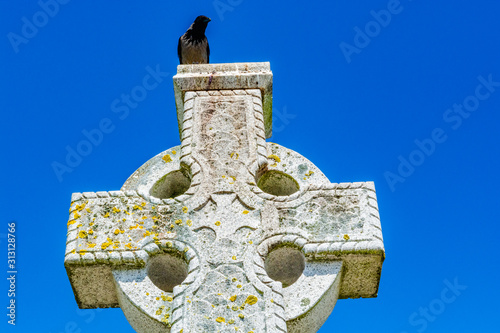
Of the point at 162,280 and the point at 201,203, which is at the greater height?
the point at 201,203

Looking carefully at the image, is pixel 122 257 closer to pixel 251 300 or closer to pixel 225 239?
pixel 225 239

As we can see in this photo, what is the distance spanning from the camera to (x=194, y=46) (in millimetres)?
10039

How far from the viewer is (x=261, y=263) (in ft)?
13.0

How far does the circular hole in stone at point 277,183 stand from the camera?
15.3 feet

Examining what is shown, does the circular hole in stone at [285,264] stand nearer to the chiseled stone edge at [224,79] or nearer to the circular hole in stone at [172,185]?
the circular hole in stone at [172,185]

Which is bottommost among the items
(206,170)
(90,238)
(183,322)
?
(183,322)

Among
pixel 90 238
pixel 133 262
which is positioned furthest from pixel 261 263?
pixel 90 238

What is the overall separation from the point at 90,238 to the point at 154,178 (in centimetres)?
62

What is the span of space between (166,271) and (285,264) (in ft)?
2.22

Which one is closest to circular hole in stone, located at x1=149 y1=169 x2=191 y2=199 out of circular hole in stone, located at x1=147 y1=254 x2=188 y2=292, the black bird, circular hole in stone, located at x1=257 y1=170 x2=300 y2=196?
circular hole in stone, located at x1=257 y1=170 x2=300 y2=196

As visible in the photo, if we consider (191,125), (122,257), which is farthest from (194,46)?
(122,257)

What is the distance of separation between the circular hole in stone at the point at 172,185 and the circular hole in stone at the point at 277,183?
1.53 ft

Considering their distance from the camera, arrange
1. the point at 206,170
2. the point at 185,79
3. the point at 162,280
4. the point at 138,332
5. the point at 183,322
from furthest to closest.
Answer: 1. the point at 185,79
2. the point at 206,170
3. the point at 162,280
4. the point at 138,332
5. the point at 183,322

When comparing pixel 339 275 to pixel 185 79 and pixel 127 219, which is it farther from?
pixel 185 79
